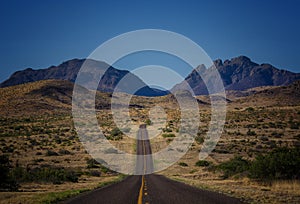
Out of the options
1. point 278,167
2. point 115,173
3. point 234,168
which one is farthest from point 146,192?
point 115,173

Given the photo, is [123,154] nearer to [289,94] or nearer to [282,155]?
[282,155]

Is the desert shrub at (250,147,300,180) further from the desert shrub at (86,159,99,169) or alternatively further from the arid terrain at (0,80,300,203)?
the desert shrub at (86,159,99,169)

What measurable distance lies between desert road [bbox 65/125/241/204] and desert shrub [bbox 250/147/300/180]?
5208mm

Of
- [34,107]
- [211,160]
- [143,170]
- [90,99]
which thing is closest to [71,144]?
[143,170]

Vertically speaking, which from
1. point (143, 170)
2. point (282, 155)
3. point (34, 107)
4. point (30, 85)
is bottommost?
point (143, 170)

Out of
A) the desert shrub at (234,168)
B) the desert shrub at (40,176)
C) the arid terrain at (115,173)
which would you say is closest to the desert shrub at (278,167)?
the arid terrain at (115,173)

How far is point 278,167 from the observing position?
19.4 metres

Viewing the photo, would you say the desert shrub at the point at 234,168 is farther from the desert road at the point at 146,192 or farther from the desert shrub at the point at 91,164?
the desert shrub at the point at 91,164

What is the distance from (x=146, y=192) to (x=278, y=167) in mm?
9214

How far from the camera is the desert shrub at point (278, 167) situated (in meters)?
18.9

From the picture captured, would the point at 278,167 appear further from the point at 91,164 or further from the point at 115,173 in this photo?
the point at 91,164

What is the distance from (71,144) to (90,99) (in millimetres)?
121908

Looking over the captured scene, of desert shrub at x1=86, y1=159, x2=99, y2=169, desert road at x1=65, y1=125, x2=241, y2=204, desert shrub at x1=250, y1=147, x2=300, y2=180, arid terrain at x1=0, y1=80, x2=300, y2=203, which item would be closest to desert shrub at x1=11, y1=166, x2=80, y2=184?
arid terrain at x1=0, y1=80, x2=300, y2=203

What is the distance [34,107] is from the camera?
12300cm
